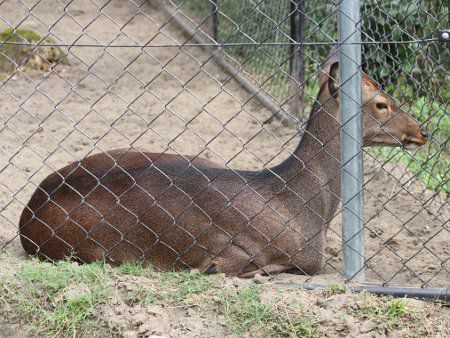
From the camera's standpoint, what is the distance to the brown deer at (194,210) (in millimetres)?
5328

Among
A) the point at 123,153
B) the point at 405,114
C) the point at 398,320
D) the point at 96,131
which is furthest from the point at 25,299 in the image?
the point at 96,131

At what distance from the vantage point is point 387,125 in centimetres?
591

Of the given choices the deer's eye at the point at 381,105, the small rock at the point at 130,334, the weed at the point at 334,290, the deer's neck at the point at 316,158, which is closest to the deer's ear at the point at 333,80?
the deer's neck at the point at 316,158

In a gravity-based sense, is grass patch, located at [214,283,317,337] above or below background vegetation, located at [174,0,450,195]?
below

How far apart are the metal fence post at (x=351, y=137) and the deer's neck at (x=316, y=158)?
96 cm

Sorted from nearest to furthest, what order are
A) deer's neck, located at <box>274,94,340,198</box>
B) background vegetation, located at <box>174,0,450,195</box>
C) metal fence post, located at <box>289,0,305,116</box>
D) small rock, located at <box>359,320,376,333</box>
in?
1. small rock, located at <box>359,320,376,333</box>
2. deer's neck, located at <box>274,94,340,198</box>
3. background vegetation, located at <box>174,0,450,195</box>
4. metal fence post, located at <box>289,0,305,116</box>

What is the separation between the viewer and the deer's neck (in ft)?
18.8

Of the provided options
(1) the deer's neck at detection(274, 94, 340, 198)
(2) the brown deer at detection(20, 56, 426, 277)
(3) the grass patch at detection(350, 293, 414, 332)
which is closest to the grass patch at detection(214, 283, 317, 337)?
(3) the grass patch at detection(350, 293, 414, 332)

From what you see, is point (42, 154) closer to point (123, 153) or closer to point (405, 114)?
point (123, 153)

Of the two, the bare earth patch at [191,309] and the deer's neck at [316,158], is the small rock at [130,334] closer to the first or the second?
the bare earth patch at [191,309]

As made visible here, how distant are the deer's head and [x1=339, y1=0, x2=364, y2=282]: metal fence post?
42.1 inches

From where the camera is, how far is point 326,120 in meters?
5.73

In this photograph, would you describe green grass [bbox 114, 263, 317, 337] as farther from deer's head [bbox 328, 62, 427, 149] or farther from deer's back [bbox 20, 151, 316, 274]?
deer's head [bbox 328, 62, 427, 149]

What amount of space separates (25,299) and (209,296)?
0.96m
